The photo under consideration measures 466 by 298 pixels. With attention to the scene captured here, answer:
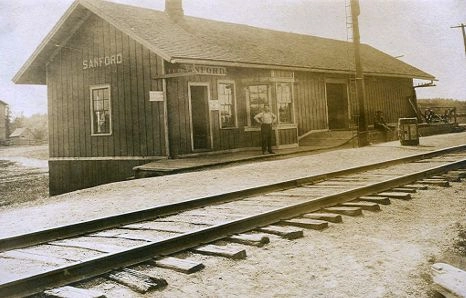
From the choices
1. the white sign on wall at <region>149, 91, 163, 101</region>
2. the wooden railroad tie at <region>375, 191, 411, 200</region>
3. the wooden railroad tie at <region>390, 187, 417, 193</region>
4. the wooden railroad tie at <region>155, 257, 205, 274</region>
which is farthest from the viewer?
the white sign on wall at <region>149, 91, 163, 101</region>

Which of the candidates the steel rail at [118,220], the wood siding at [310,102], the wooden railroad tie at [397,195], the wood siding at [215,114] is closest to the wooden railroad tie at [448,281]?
the wooden railroad tie at [397,195]

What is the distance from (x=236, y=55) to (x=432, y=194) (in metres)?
9.90

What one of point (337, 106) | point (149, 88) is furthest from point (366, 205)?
point (337, 106)

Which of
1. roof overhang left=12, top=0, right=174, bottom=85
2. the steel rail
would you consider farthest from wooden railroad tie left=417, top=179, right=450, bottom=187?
roof overhang left=12, top=0, right=174, bottom=85

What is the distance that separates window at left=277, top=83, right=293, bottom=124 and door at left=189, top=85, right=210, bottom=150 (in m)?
3.13

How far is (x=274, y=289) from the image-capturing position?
308 centimetres

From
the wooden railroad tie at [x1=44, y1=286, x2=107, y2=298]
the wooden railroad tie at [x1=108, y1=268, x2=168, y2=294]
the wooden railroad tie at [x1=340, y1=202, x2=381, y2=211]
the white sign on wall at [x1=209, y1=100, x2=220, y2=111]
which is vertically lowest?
the wooden railroad tie at [x1=108, y1=268, x2=168, y2=294]

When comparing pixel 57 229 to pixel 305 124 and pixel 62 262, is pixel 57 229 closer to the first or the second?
pixel 62 262

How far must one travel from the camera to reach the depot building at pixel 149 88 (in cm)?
1343

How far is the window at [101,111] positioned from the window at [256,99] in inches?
201

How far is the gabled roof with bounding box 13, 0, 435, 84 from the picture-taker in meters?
13.4

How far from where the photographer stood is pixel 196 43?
1463 cm

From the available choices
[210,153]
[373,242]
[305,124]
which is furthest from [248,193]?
[305,124]

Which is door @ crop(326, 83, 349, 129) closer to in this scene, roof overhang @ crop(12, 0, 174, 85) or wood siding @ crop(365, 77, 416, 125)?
wood siding @ crop(365, 77, 416, 125)
